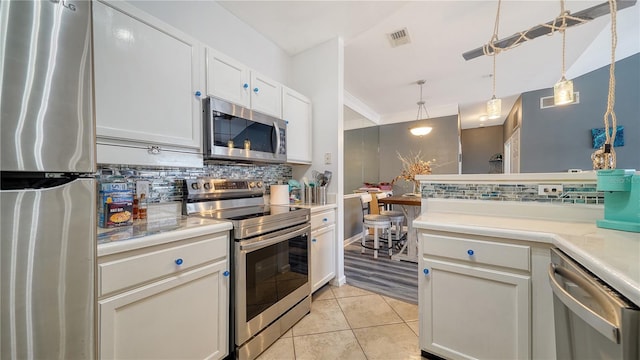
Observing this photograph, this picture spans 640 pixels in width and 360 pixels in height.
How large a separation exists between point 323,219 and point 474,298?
4.34 feet

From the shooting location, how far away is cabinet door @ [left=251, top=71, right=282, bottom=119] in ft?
6.70

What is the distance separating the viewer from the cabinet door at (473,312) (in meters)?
1.18

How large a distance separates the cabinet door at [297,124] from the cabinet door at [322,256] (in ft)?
2.67

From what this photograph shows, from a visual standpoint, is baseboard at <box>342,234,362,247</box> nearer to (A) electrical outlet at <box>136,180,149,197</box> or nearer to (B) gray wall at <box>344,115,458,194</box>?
(B) gray wall at <box>344,115,458,194</box>

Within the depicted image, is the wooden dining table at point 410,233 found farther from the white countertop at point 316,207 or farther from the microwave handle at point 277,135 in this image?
the microwave handle at point 277,135

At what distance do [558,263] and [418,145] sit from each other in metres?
4.82

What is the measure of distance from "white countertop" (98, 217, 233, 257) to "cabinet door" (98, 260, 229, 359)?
20 cm

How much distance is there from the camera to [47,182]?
711 millimetres

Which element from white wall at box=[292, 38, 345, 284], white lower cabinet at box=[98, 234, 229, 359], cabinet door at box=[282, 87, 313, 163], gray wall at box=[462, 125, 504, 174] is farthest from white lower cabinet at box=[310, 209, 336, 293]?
gray wall at box=[462, 125, 504, 174]

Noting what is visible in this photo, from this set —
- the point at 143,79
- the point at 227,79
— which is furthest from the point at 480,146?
the point at 143,79

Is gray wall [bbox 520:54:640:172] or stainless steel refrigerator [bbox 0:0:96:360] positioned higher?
gray wall [bbox 520:54:640:172]

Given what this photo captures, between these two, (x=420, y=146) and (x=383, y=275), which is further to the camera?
(x=420, y=146)

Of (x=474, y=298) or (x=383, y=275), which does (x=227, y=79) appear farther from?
(x=383, y=275)

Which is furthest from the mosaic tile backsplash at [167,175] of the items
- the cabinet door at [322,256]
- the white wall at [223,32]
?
the white wall at [223,32]
